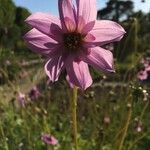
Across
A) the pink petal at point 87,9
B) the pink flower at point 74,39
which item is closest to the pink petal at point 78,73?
the pink flower at point 74,39

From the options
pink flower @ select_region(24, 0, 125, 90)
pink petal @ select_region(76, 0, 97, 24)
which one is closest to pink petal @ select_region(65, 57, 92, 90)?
pink flower @ select_region(24, 0, 125, 90)

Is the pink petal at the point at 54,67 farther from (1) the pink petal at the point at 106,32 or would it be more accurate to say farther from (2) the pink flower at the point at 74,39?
(1) the pink petal at the point at 106,32

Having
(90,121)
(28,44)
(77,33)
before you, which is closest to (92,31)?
(77,33)

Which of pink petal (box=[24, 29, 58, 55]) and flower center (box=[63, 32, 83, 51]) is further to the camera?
flower center (box=[63, 32, 83, 51])

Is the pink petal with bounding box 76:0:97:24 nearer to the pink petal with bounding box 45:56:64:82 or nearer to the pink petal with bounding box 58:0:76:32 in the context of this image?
the pink petal with bounding box 58:0:76:32

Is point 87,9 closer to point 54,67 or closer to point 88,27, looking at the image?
point 88,27

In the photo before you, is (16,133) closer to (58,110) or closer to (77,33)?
(58,110)

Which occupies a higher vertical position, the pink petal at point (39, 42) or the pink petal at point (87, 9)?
the pink petal at point (87, 9)
